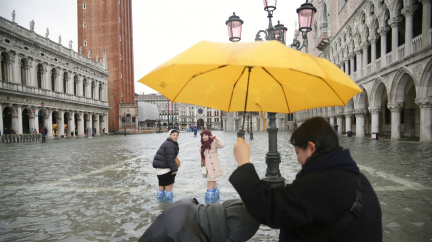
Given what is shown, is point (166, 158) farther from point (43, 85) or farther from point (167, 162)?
point (43, 85)

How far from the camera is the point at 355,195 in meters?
1.51

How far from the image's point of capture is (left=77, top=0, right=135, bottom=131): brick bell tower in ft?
182

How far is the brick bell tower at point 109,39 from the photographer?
5562 centimetres

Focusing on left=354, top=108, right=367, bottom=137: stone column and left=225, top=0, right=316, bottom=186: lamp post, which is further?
left=354, top=108, right=367, bottom=137: stone column

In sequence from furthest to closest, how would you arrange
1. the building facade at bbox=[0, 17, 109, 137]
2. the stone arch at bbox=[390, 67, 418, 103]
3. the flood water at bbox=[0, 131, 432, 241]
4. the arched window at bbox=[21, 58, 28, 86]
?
the arched window at bbox=[21, 58, 28, 86] → the building facade at bbox=[0, 17, 109, 137] → the stone arch at bbox=[390, 67, 418, 103] → the flood water at bbox=[0, 131, 432, 241]

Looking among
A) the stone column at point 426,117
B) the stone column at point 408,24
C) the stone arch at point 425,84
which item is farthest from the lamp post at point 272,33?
the stone column at point 408,24

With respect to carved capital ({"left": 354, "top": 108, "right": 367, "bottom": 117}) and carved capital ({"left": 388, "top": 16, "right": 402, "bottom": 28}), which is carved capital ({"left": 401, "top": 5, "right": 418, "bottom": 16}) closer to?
carved capital ({"left": 388, "top": 16, "right": 402, "bottom": 28})

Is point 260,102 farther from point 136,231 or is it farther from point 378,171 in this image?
point 378,171

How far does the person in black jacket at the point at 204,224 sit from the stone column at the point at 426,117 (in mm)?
16759

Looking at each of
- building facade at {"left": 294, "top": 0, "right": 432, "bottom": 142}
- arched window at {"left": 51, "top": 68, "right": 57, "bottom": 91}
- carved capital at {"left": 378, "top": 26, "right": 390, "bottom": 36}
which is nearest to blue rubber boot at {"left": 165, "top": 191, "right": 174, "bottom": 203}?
building facade at {"left": 294, "top": 0, "right": 432, "bottom": 142}

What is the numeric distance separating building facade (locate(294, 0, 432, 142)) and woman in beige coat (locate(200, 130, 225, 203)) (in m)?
13.4

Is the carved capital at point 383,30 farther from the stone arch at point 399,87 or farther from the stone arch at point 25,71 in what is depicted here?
the stone arch at point 25,71

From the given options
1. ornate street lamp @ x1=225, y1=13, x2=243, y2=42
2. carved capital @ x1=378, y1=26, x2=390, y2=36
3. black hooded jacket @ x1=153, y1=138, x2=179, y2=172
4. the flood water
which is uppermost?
carved capital @ x1=378, y1=26, x2=390, y2=36

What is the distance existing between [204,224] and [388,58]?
20.4 metres
